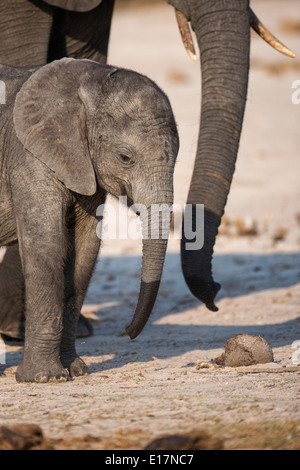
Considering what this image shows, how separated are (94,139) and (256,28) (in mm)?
1710

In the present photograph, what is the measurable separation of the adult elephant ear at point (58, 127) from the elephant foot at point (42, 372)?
3.22 ft

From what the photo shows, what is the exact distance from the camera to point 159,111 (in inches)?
201

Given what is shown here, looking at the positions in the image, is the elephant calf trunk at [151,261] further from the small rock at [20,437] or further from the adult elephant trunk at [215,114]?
the small rock at [20,437]

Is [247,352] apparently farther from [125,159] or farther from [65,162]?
[65,162]

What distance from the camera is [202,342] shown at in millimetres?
6637

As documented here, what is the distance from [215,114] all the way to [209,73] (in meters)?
0.30

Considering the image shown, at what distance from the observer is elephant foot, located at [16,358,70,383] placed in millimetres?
5254

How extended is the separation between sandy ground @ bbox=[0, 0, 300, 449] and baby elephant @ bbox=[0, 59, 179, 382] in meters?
0.40

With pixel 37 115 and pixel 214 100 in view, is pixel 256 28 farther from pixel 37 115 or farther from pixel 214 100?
pixel 37 115

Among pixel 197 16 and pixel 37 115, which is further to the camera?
pixel 197 16

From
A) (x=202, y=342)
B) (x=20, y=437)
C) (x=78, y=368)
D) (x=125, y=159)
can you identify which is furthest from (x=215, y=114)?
(x=20, y=437)
